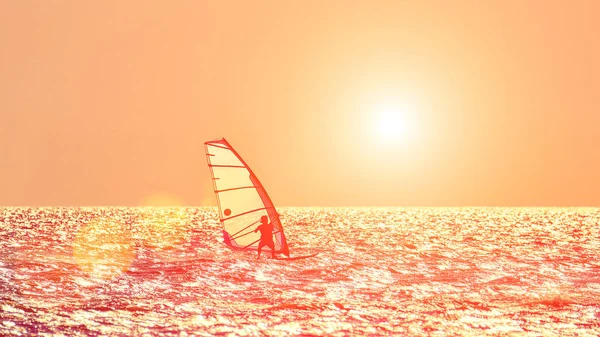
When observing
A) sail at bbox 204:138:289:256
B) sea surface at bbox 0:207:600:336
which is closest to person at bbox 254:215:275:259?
sail at bbox 204:138:289:256

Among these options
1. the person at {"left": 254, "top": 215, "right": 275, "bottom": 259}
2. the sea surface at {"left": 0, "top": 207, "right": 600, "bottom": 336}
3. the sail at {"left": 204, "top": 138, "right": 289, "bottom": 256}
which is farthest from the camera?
the sail at {"left": 204, "top": 138, "right": 289, "bottom": 256}

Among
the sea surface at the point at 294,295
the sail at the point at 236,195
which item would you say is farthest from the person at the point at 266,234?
the sea surface at the point at 294,295

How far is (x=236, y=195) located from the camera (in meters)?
21.3

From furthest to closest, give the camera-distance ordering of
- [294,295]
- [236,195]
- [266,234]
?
[236,195]
[266,234]
[294,295]

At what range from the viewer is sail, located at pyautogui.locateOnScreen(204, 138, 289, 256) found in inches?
819

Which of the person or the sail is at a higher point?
the sail

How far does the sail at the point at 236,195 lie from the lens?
68.2ft

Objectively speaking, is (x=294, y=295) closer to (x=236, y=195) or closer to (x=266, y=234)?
(x=266, y=234)

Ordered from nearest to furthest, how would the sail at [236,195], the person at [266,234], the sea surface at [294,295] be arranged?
the sea surface at [294,295] < the person at [266,234] < the sail at [236,195]

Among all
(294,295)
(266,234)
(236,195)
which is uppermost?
(236,195)

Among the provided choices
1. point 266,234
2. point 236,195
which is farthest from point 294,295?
point 236,195

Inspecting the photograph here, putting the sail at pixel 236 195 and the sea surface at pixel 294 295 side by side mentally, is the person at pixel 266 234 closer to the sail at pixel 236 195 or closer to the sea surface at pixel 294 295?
the sail at pixel 236 195

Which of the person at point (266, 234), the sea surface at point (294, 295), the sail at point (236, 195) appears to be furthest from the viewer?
the sail at point (236, 195)

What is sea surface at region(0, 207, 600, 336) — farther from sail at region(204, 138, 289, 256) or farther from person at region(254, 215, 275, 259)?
sail at region(204, 138, 289, 256)
